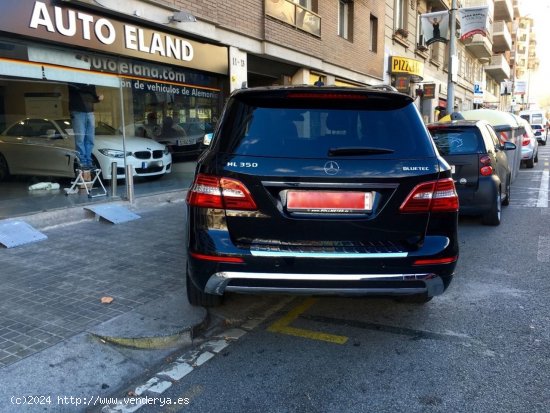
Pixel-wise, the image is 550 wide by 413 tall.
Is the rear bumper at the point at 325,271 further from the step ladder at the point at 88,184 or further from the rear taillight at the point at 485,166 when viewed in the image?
the step ladder at the point at 88,184

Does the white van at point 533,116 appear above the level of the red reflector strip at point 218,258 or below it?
above

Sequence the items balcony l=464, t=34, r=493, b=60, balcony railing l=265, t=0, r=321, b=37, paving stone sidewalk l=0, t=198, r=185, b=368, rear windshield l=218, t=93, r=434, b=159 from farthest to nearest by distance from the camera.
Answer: balcony l=464, t=34, r=493, b=60 → balcony railing l=265, t=0, r=321, b=37 → paving stone sidewalk l=0, t=198, r=185, b=368 → rear windshield l=218, t=93, r=434, b=159

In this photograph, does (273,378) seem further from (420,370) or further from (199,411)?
(420,370)

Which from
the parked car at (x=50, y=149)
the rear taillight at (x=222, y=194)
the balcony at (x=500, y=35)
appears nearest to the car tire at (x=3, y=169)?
the parked car at (x=50, y=149)

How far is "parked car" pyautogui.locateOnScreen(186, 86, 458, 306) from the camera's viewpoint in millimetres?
3191

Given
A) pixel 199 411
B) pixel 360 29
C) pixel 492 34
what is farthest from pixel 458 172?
pixel 492 34

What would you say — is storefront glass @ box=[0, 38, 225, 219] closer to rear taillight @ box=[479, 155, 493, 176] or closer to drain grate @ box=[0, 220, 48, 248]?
drain grate @ box=[0, 220, 48, 248]

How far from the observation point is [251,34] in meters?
11.4

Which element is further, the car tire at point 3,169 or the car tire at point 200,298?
the car tire at point 3,169

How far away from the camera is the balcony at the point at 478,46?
34.1 m

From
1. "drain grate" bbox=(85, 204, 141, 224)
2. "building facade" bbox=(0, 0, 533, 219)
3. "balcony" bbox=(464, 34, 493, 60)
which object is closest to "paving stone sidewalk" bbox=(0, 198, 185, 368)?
"drain grate" bbox=(85, 204, 141, 224)

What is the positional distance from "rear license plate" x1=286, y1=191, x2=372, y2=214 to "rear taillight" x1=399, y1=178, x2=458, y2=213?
10.7 inches

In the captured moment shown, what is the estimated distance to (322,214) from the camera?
322cm

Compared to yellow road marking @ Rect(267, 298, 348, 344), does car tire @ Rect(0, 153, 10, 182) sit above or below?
above
